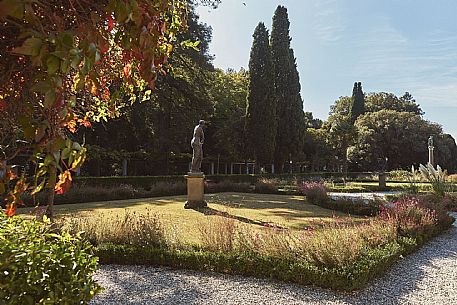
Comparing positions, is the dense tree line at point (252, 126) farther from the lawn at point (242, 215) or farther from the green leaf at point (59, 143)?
the green leaf at point (59, 143)

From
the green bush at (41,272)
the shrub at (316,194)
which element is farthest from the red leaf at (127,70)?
the shrub at (316,194)

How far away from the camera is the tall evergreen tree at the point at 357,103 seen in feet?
140

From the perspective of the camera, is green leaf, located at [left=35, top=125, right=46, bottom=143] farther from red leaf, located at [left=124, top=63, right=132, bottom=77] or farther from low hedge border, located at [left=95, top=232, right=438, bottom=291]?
low hedge border, located at [left=95, top=232, right=438, bottom=291]

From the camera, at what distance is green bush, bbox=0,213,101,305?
61.9 inches

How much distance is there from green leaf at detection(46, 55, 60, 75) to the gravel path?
3.70 meters

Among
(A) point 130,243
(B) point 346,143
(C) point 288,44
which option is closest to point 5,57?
(A) point 130,243

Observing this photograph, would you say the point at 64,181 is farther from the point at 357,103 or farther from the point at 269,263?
the point at 357,103

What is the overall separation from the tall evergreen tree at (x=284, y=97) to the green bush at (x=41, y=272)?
26.1m

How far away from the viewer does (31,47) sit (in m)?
0.87

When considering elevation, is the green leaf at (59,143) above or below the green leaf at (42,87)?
below

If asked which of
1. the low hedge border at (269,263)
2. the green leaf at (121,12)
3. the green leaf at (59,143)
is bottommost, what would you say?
the low hedge border at (269,263)

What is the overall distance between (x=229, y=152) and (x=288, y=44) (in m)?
9.64

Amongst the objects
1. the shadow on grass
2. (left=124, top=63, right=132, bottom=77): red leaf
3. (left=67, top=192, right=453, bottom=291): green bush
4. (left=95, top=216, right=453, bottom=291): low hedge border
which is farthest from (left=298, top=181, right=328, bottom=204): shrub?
(left=124, top=63, right=132, bottom=77): red leaf

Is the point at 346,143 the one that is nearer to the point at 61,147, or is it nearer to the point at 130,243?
the point at 130,243
